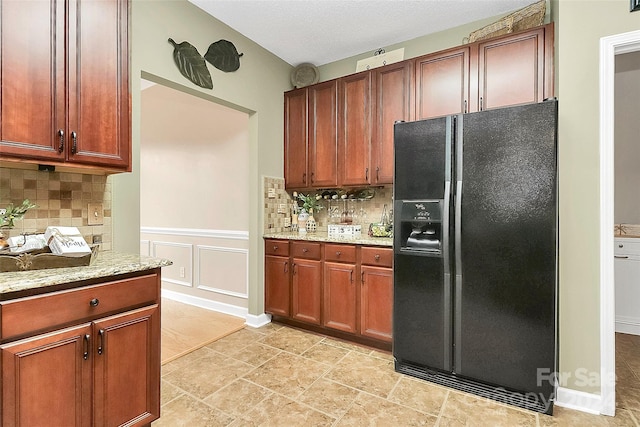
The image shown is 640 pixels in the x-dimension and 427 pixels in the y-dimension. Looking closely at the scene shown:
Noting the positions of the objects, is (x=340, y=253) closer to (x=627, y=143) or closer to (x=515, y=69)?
(x=515, y=69)

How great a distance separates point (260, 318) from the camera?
3.27 m

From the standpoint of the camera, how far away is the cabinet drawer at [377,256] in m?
2.60

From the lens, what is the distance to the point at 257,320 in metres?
3.25

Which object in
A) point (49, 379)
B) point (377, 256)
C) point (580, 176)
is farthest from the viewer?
point (377, 256)

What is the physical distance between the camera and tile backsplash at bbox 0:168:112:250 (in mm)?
1656

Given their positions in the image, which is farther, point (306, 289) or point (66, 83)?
point (306, 289)

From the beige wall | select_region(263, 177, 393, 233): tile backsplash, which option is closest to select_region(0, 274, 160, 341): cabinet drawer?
select_region(263, 177, 393, 233): tile backsplash

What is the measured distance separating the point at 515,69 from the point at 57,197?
10.4 ft

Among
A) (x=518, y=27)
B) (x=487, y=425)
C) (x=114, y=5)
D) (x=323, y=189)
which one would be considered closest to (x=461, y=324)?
(x=487, y=425)

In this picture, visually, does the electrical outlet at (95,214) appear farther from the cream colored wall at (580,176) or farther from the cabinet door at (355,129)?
the cream colored wall at (580,176)

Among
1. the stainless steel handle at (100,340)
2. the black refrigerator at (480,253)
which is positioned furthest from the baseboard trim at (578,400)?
the stainless steel handle at (100,340)

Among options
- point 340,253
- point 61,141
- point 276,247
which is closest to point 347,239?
point 340,253

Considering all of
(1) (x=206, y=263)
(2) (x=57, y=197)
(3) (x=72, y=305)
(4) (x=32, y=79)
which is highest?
(4) (x=32, y=79)

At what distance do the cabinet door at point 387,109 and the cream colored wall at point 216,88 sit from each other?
3.59ft
